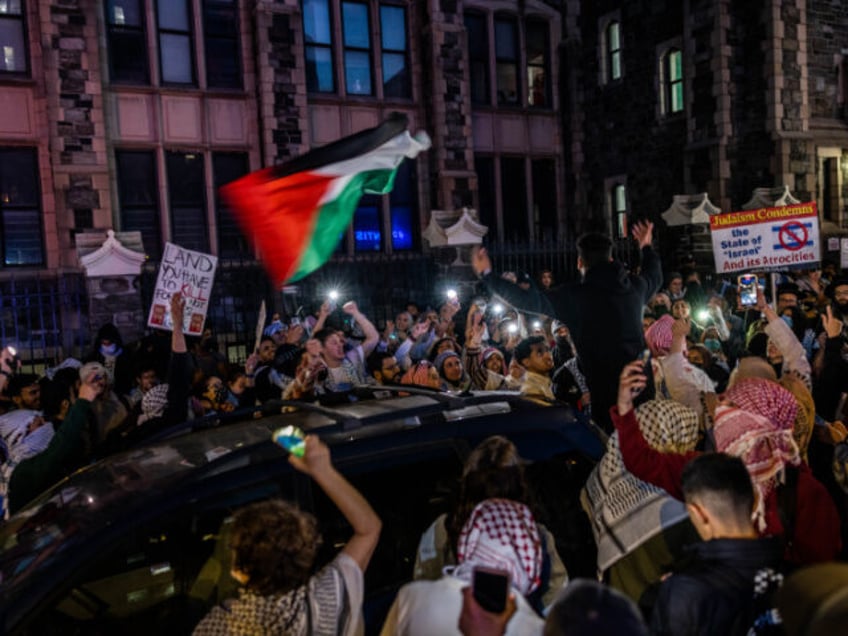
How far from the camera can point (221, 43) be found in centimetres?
1628

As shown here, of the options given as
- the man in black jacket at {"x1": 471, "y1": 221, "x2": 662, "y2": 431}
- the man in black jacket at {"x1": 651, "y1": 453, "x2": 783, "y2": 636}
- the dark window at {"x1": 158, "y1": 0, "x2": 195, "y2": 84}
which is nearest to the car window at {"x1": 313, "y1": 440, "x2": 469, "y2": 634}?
the man in black jacket at {"x1": 651, "y1": 453, "x2": 783, "y2": 636}

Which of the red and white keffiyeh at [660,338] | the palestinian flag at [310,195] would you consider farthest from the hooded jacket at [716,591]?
the palestinian flag at [310,195]

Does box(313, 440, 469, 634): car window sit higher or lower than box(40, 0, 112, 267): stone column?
lower

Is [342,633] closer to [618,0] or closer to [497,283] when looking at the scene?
[497,283]

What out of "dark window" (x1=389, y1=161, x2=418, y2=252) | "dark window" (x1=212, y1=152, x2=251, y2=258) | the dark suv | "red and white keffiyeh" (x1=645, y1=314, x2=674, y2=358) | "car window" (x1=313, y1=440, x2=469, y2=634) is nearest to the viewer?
Result: the dark suv

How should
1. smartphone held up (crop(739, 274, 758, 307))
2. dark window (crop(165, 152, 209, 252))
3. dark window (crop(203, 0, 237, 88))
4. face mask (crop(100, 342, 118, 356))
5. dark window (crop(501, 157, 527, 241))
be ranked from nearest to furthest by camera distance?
smartphone held up (crop(739, 274, 758, 307)) → face mask (crop(100, 342, 118, 356)) → dark window (crop(203, 0, 237, 88)) → dark window (crop(165, 152, 209, 252)) → dark window (crop(501, 157, 527, 241))

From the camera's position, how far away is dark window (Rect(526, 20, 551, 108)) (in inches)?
789

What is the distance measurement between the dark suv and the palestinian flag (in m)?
2.24

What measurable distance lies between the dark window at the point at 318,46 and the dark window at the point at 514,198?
5.25 metres

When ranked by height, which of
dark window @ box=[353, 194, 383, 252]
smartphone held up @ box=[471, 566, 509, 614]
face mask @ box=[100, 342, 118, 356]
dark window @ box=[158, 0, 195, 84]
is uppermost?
dark window @ box=[158, 0, 195, 84]

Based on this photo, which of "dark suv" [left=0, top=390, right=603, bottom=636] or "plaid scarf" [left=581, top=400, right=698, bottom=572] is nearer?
"dark suv" [left=0, top=390, right=603, bottom=636]

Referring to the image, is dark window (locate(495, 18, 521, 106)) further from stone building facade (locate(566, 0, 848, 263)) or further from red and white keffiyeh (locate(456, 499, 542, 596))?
red and white keffiyeh (locate(456, 499, 542, 596))

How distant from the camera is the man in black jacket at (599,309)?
4.61 metres

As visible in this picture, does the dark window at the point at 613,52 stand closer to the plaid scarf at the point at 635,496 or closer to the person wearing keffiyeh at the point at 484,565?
the plaid scarf at the point at 635,496
